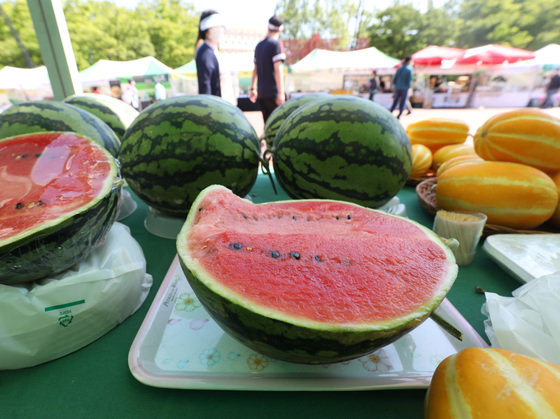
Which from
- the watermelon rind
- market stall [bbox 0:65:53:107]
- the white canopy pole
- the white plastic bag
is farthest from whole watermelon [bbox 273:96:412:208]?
market stall [bbox 0:65:53:107]

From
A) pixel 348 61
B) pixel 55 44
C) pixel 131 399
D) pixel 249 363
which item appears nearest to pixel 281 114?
pixel 249 363

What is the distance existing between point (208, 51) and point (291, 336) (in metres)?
4.03

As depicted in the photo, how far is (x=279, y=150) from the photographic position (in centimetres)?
155

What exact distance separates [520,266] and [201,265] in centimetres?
126

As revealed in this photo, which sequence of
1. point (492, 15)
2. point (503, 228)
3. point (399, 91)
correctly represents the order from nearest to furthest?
point (503, 228), point (399, 91), point (492, 15)

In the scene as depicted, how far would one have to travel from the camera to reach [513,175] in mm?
1491


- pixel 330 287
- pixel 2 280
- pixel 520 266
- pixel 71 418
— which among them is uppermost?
pixel 330 287

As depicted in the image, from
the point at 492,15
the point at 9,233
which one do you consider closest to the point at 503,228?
the point at 9,233

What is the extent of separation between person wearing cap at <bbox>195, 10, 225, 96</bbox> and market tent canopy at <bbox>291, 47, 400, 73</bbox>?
38.2ft

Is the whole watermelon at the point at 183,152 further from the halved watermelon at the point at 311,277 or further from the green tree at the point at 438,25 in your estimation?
the green tree at the point at 438,25

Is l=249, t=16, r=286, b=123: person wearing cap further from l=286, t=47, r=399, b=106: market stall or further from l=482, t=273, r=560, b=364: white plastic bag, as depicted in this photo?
l=286, t=47, r=399, b=106: market stall

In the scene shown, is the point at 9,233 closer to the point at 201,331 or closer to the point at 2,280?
the point at 2,280

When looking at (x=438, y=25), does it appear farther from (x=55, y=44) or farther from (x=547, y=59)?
(x=55, y=44)

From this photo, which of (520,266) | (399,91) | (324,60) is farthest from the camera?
(324,60)
